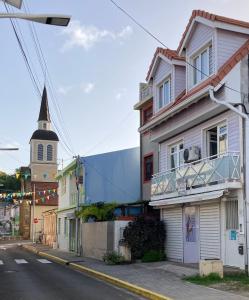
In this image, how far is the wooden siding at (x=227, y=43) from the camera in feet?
63.9

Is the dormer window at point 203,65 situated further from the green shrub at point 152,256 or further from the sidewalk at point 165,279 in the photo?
Result: the green shrub at point 152,256

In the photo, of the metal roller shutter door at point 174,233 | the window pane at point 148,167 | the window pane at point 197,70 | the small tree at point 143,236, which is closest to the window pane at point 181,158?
the metal roller shutter door at point 174,233

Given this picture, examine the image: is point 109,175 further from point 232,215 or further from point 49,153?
point 49,153

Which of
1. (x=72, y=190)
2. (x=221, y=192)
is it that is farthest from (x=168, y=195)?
(x=72, y=190)

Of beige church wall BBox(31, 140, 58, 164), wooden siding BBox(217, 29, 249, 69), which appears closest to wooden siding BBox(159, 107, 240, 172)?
wooden siding BBox(217, 29, 249, 69)

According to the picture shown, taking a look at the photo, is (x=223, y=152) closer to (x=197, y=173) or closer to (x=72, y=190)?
(x=197, y=173)

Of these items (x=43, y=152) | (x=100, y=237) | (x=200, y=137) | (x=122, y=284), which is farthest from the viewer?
(x=43, y=152)

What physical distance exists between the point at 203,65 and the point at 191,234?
6.82m

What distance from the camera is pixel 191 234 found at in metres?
21.7

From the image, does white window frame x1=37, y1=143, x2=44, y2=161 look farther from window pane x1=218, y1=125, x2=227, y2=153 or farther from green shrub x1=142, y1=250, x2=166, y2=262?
window pane x1=218, y1=125, x2=227, y2=153

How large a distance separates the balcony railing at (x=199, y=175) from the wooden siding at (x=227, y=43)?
3.66 metres

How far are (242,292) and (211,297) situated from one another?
112cm

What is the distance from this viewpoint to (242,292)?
42.8 feet

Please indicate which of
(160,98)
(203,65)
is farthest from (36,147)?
(203,65)
